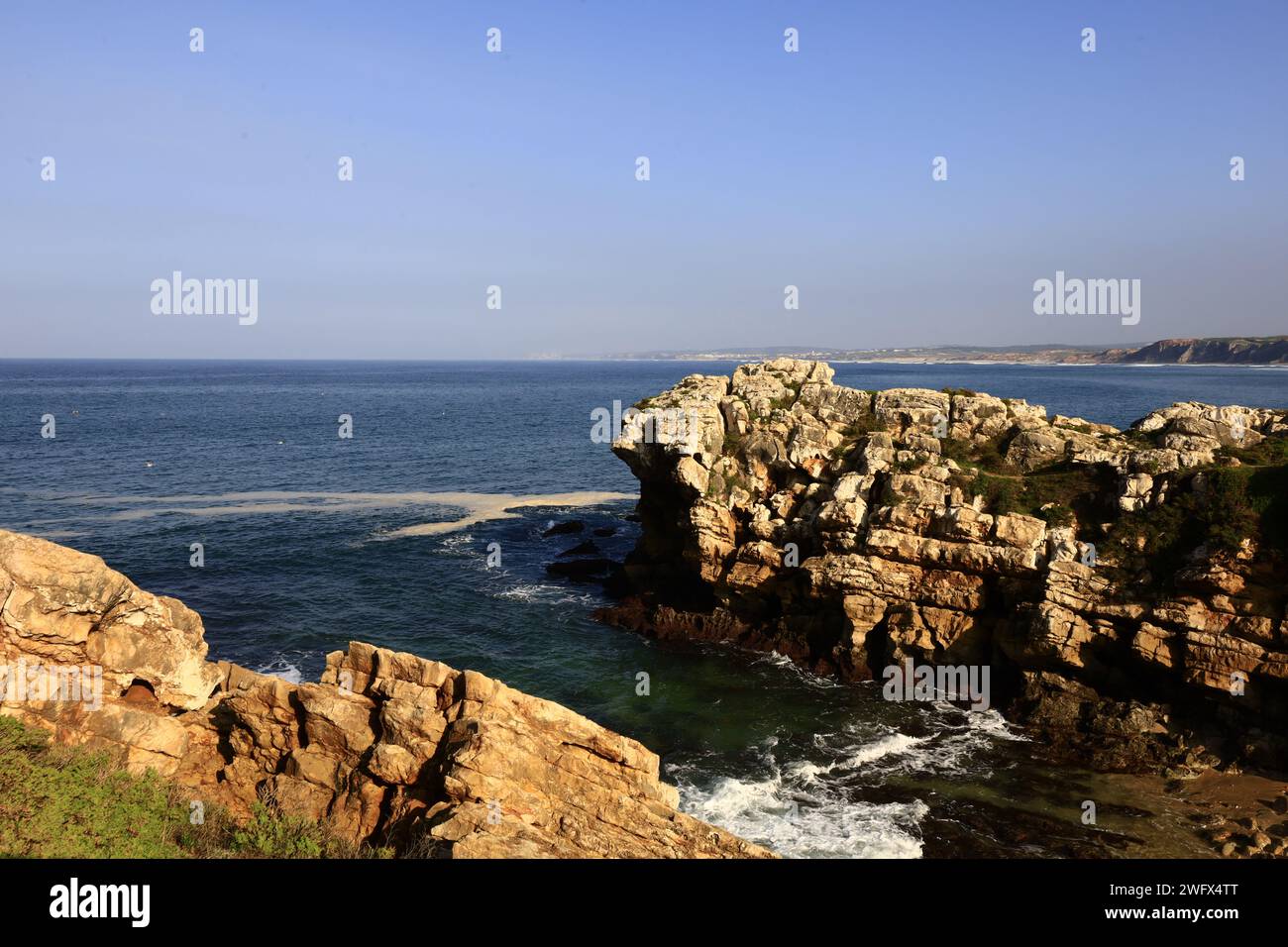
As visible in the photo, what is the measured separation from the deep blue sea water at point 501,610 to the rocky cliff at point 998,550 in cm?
301

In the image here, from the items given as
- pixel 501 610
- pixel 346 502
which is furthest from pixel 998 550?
pixel 346 502

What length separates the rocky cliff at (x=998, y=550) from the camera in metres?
27.5

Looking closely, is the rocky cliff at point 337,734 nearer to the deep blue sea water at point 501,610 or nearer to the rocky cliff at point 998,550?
the deep blue sea water at point 501,610

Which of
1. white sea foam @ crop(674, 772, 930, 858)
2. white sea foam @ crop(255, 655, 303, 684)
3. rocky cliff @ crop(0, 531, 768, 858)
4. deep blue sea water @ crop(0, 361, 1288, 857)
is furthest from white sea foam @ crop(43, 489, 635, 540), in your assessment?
rocky cliff @ crop(0, 531, 768, 858)

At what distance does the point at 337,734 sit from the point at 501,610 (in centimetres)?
2327

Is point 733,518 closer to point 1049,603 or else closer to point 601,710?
point 601,710

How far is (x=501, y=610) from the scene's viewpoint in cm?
4144

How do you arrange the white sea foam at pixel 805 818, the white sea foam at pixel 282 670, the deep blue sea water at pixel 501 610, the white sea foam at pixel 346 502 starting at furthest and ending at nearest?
the white sea foam at pixel 346 502, the white sea foam at pixel 282 670, the deep blue sea water at pixel 501 610, the white sea foam at pixel 805 818

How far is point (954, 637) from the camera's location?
Result: 32688 mm

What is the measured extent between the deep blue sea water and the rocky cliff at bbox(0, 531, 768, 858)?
8.09 m

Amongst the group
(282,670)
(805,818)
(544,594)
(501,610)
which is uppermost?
(544,594)

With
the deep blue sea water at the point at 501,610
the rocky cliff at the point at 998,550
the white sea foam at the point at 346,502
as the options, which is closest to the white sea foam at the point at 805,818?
the deep blue sea water at the point at 501,610

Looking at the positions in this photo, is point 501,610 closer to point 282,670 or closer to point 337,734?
point 282,670

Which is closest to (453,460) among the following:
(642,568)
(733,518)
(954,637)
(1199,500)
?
(642,568)
